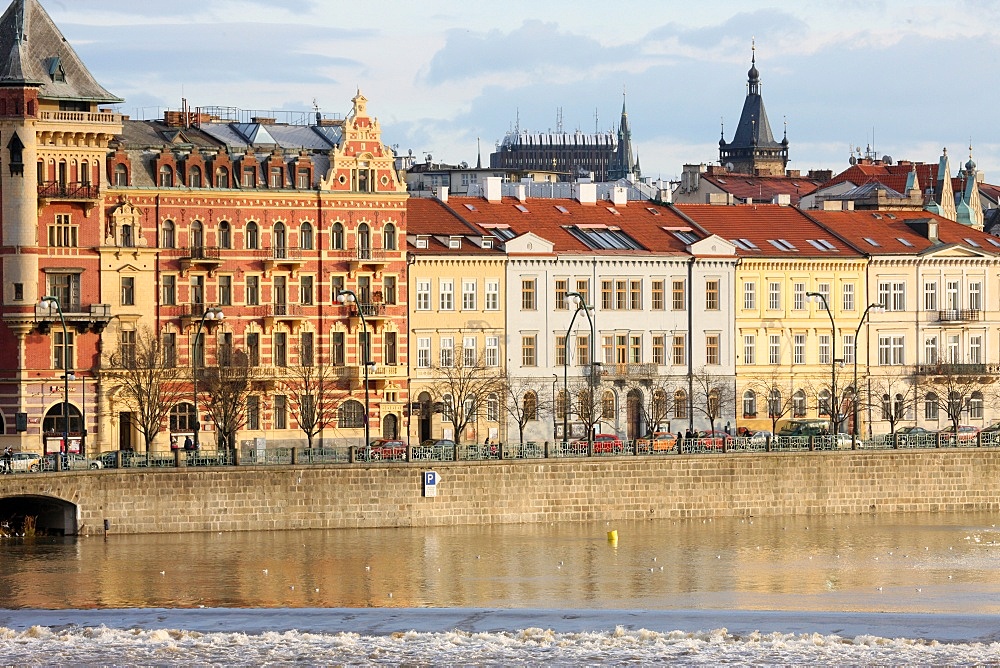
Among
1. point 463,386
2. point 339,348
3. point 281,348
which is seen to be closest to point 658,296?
point 463,386

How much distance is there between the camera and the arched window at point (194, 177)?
110125 millimetres

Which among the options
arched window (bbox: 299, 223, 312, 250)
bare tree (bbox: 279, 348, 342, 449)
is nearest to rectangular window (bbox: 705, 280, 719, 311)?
bare tree (bbox: 279, 348, 342, 449)

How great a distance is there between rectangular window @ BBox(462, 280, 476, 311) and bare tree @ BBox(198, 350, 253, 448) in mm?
10438

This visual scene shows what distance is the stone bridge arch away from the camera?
3696 inches

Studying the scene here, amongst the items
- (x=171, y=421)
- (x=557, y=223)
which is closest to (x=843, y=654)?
(x=171, y=421)

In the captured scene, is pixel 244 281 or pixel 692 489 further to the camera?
pixel 244 281

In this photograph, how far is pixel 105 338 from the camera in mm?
108250

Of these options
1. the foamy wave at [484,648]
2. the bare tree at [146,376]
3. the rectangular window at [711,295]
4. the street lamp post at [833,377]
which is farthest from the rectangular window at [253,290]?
the foamy wave at [484,648]

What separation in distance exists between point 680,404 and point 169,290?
2322cm

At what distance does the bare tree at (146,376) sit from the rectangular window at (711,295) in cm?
2426

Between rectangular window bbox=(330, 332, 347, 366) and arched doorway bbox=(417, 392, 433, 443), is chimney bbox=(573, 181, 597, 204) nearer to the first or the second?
arched doorway bbox=(417, 392, 433, 443)

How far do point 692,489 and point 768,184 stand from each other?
73.1m

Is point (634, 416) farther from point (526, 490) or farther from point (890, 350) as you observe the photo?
point (526, 490)

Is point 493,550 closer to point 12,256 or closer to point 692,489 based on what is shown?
point 692,489
